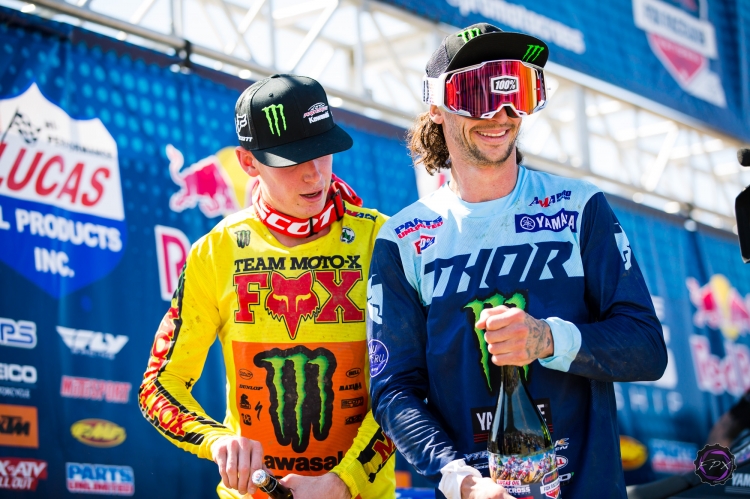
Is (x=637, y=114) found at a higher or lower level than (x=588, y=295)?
higher

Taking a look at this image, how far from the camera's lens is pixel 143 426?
4.48 m

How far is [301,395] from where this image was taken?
257 cm

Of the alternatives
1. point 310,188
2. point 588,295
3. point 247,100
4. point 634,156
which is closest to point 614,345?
point 588,295

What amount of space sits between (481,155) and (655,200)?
21.9 feet

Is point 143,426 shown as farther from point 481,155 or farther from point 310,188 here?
point 481,155

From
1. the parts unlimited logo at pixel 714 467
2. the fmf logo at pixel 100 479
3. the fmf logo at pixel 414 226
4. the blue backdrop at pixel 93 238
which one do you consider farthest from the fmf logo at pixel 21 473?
the parts unlimited logo at pixel 714 467

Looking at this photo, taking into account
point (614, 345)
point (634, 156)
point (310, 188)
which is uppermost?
point (634, 156)

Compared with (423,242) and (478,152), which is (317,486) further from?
(478,152)

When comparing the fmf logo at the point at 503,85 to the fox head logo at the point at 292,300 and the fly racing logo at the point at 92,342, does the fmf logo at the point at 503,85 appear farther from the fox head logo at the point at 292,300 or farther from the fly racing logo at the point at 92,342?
the fly racing logo at the point at 92,342

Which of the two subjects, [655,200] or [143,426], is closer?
[143,426]

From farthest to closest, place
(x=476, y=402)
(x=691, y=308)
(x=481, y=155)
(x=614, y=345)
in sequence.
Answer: (x=691, y=308) < (x=481, y=155) < (x=476, y=402) < (x=614, y=345)

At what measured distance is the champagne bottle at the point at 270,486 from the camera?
217 cm

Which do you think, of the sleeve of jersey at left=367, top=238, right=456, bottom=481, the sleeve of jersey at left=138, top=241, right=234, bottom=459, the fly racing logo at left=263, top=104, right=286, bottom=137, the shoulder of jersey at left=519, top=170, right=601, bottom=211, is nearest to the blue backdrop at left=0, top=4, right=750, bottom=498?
the sleeve of jersey at left=138, top=241, right=234, bottom=459

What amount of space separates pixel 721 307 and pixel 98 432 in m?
5.97
